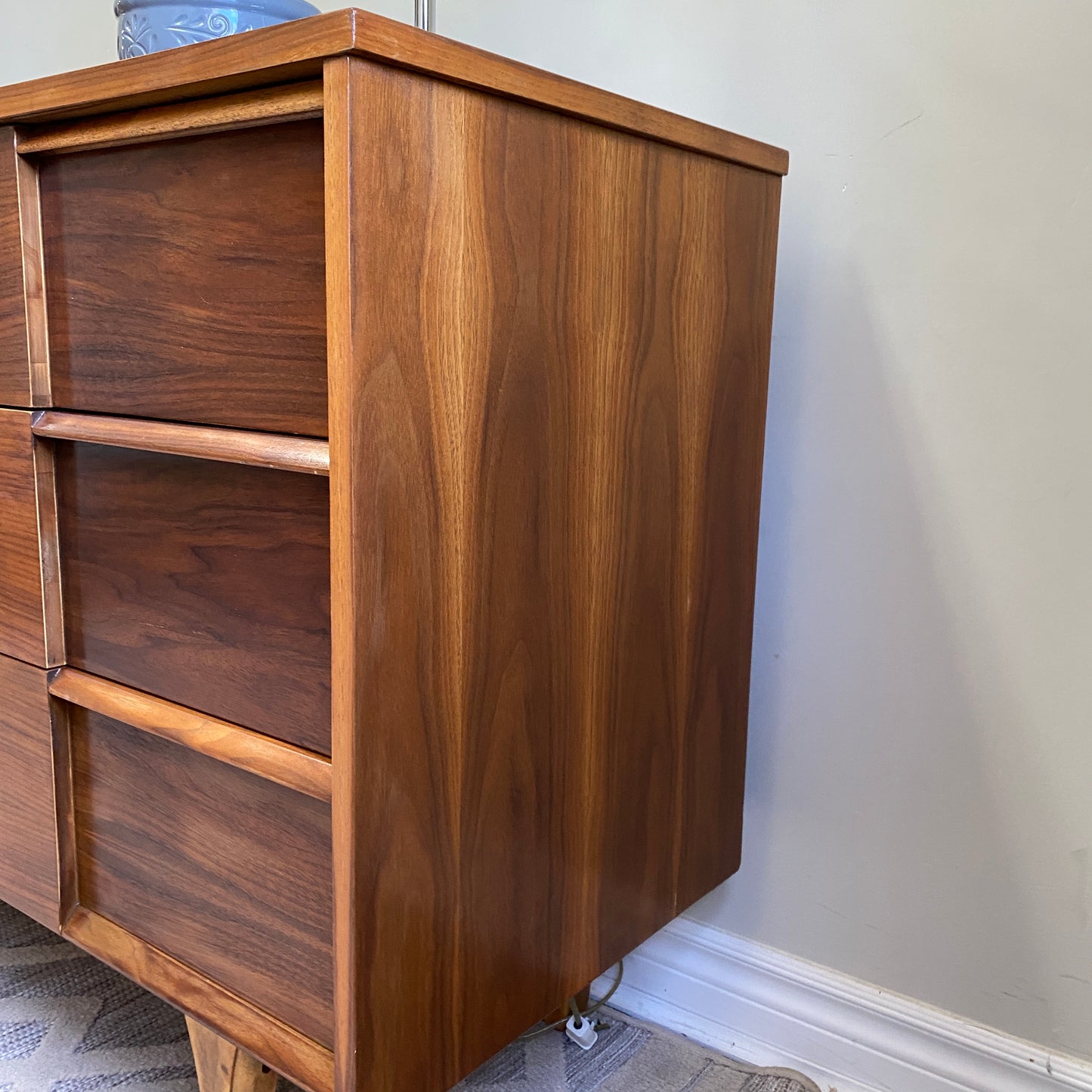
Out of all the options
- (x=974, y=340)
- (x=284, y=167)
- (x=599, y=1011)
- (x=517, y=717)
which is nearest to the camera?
(x=284, y=167)

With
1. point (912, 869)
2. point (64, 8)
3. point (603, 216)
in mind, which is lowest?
point (912, 869)

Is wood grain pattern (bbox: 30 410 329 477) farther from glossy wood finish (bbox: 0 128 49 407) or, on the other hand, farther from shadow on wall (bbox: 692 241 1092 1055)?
shadow on wall (bbox: 692 241 1092 1055)

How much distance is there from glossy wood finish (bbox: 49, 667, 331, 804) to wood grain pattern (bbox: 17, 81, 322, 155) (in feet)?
1.18

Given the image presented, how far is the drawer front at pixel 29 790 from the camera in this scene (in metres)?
0.78

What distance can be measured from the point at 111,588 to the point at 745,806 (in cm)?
61

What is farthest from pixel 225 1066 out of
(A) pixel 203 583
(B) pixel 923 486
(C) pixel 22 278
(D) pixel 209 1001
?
(B) pixel 923 486

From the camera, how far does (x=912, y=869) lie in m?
0.90

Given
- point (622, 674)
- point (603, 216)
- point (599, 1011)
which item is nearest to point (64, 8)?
point (603, 216)

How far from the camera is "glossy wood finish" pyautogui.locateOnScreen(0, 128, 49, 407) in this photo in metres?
0.71

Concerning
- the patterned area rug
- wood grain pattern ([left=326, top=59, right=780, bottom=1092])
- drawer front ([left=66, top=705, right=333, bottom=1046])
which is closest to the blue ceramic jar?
wood grain pattern ([left=326, top=59, right=780, bottom=1092])

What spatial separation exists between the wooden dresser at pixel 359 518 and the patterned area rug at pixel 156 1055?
0.75 ft

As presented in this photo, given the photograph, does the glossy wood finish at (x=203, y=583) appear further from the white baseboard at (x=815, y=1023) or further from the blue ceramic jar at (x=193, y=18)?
the white baseboard at (x=815, y=1023)

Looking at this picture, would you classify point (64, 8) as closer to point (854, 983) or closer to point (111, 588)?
point (111, 588)

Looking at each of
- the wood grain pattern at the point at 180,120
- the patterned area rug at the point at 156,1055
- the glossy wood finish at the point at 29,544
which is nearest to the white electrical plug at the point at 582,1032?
the patterned area rug at the point at 156,1055
